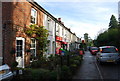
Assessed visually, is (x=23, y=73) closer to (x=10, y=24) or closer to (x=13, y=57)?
(x=13, y=57)

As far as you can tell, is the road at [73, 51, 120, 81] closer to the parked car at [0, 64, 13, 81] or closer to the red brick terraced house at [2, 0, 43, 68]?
the parked car at [0, 64, 13, 81]

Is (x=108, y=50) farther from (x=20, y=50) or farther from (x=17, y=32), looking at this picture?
(x=17, y=32)

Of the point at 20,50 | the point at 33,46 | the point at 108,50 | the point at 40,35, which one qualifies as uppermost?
Result: the point at 40,35

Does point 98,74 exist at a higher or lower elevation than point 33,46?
lower

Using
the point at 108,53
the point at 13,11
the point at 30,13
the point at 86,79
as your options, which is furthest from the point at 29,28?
the point at 108,53

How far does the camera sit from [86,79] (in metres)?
7.35

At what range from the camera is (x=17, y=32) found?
30.8 feet

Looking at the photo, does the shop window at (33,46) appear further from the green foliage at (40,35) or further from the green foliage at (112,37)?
the green foliage at (112,37)

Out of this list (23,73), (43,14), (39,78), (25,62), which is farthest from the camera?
(43,14)

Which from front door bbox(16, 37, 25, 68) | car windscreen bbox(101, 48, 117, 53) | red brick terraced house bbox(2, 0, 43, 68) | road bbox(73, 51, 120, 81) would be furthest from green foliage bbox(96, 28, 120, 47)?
front door bbox(16, 37, 25, 68)

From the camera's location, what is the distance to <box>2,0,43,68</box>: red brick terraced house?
8.73 meters

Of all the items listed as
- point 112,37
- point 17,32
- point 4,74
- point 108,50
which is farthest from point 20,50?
point 112,37

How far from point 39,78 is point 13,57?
305 cm

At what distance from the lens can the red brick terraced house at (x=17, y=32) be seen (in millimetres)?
8727
